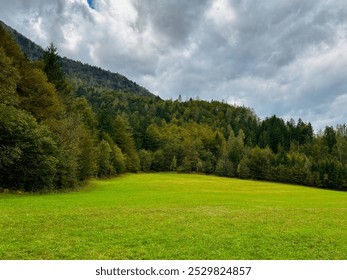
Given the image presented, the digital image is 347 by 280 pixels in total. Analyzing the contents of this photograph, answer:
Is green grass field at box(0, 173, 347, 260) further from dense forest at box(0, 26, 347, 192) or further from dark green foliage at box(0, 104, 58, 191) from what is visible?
dense forest at box(0, 26, 347, 192)

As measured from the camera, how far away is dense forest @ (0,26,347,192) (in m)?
38.7

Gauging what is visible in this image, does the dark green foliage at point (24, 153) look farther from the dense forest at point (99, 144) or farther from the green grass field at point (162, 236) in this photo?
the green grass field at point (162, 236)

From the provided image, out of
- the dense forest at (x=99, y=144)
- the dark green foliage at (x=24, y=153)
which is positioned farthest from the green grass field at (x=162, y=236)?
the dense forest at (x=99, y=144)

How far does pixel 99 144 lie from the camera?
3492 inches

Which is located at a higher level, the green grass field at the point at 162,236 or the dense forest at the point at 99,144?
the dense forest at the point at 99,144

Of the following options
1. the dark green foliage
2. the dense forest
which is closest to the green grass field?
the dark green foliage

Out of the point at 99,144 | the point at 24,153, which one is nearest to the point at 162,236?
the point at 24,153

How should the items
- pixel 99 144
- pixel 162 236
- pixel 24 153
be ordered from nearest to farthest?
1. pixel 162 236
2. pixel 24 153
3. pixel 99 144

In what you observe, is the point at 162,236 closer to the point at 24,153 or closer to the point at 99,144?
the point at 24,153

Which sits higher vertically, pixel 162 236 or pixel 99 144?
pixel 99 144

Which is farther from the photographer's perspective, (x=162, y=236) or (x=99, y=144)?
(x=99, y=144)

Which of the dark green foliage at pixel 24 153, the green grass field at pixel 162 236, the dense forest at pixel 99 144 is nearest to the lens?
the green grass field at pixel 162 236

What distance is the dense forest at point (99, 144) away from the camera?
38.7 metres

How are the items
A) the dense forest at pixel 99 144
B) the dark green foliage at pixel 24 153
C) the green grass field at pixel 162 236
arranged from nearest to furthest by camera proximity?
the green grass field at pixel 162 236, the dark green foliage at pixel 24 153, the dense forest at pixel 99 144
